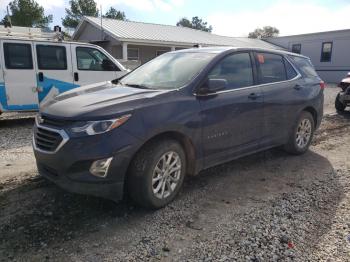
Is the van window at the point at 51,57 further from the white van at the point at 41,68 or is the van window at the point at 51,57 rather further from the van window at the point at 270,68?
the van window at the point at 270,68

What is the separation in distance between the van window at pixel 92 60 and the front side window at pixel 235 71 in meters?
5.45

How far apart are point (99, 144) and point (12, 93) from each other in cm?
603

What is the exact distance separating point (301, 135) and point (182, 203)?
3.00 meters

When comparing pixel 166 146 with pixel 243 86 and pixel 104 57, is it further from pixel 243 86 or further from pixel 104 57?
pixel 104 57

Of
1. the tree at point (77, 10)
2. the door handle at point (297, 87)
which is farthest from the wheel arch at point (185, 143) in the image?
the tree at point (77, 10)

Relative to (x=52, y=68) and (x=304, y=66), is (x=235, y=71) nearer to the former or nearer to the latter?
(x=304, y=66)

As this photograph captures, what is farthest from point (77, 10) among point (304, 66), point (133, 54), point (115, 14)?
point (304, 66)

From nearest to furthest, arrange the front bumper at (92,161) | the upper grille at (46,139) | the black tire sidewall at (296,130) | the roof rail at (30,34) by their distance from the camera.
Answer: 1. the front bumper at (92,161)
2. the upper grille at (46,139)
3. the black tire sidewall at (296,130)
4. the roof rail at (30,34)

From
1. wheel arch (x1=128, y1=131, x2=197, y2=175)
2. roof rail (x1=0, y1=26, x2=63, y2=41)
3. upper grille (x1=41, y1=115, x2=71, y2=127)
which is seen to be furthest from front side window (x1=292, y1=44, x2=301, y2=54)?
upper grille (x1=41, y1=115, x2=71, y2=127)

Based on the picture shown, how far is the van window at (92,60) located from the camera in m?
9.18

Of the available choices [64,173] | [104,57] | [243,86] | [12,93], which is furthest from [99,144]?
[104,57]

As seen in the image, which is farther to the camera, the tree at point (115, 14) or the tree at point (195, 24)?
the tree at point (195, 24)

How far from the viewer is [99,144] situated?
3291 mm

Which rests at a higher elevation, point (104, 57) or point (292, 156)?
point (104, 57)
